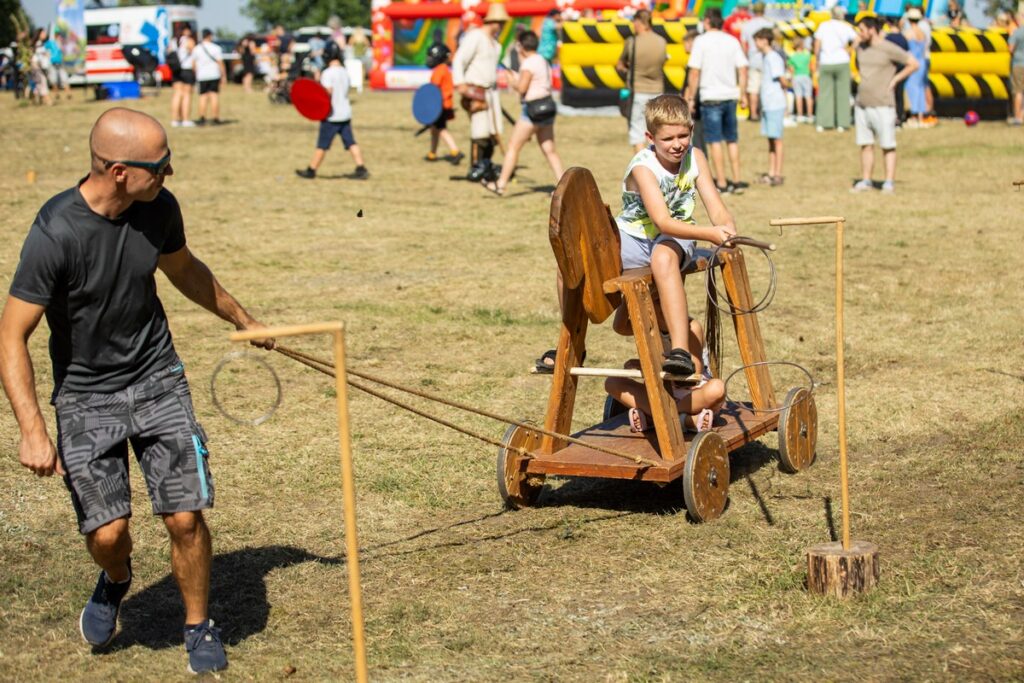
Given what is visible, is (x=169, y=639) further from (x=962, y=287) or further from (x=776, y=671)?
(x=962, y=287)

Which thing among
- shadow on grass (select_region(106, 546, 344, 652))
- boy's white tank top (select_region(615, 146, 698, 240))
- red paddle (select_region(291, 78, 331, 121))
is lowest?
shadow on grass (select_region(106, 546, 344, 652))

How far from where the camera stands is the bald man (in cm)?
399

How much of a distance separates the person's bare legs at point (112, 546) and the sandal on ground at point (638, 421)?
252 centimetres

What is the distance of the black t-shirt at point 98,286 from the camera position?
400 cm

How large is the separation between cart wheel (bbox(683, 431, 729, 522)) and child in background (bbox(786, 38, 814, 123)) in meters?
20.0

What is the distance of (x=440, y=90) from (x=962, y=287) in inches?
358

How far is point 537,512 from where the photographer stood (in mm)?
5867

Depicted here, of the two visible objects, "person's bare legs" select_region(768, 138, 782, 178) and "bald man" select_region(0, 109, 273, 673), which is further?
"person's bare legs" select_region(768, 138, 782, 178)

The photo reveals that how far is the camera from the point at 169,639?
15.1 feet

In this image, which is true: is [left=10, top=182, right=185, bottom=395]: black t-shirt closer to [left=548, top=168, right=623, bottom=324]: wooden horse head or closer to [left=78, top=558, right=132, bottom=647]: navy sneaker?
[left=78, top=558, right=132, bottom=647]: navy sneaker

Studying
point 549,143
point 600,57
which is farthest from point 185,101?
point 549,143

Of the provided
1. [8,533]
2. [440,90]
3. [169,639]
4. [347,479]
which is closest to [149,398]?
[169,639]

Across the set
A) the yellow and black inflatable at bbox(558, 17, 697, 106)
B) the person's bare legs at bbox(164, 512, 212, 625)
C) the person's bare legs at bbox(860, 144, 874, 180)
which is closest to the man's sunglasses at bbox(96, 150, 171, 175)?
the person's bare legs at bbox(164, 512, 212, 625)

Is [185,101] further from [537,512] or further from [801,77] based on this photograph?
[537,512]
